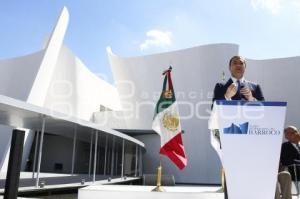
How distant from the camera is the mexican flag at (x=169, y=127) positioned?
6.74 metres

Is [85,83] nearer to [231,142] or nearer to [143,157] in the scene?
[143,157]

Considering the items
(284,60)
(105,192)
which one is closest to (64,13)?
(105,192)

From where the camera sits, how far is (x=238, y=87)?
232cm

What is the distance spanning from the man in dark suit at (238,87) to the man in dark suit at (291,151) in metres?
0.70

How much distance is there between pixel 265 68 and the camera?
2547 centimetres

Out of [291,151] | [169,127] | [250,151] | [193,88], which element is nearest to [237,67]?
[250,151]

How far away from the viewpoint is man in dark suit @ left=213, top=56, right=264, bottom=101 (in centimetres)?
228

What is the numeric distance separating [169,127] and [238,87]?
4.77m

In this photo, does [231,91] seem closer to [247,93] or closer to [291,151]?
[247,93]

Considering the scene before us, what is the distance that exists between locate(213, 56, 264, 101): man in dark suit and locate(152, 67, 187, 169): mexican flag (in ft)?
13.5

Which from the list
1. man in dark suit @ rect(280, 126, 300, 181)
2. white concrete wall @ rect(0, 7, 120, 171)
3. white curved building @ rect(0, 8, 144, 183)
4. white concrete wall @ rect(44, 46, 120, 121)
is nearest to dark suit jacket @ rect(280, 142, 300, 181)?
man in dark suit @ rect(280, 126, 300, 181)

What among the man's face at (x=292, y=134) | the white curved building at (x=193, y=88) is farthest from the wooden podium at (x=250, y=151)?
the white curved building at (x=193, y=88)

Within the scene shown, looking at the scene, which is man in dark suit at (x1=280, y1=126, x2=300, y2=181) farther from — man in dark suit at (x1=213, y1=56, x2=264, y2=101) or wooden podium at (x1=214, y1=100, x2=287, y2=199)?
wooden podium at (x1=214, y1=100, x2=287, y2=199)

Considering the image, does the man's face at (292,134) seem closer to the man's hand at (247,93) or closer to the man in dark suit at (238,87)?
the man in dark suit at (238,87)
